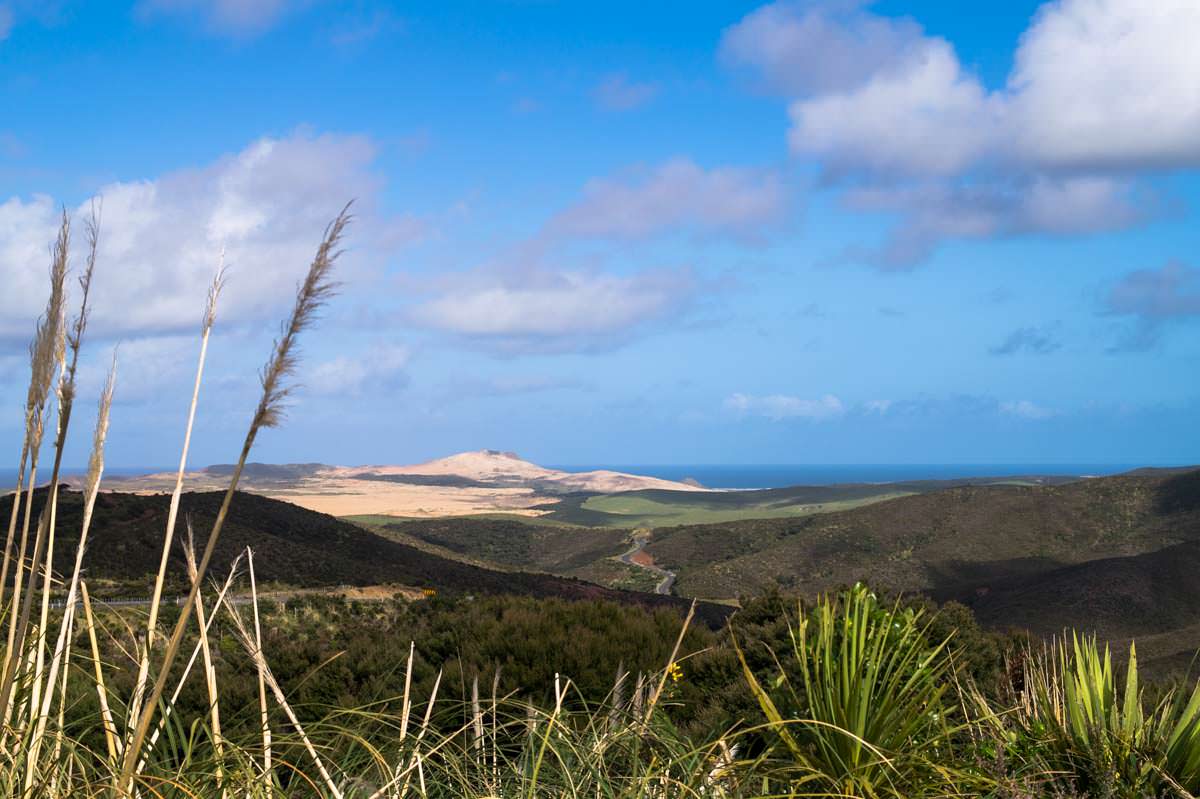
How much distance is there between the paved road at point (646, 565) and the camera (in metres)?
52.9

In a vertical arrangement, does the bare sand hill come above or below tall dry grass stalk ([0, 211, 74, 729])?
below

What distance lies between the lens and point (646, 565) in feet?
210

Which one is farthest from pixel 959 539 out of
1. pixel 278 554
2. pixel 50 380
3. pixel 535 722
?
pixel 50 380

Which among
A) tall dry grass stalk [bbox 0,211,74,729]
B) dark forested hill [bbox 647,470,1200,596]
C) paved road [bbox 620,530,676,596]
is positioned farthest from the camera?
paved road [bbox 620,530,676,596]

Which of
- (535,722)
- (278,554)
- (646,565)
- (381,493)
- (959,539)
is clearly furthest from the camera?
(381,493)

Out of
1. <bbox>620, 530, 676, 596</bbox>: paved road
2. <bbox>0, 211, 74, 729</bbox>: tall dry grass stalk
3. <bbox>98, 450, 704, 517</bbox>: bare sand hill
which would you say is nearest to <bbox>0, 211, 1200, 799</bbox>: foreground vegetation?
<bbox>0, 211, 74, 729</bbox>: tall dry grass stalk

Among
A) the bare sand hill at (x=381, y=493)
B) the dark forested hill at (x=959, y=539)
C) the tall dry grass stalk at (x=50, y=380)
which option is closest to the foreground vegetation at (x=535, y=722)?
the tall dry grass stalk at (x=50, y=380)

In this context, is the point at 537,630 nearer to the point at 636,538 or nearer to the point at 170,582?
the point at 170,582

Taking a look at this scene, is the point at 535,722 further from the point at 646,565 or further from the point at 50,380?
the point at 646,565

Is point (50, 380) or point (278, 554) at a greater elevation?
point (50, 380)

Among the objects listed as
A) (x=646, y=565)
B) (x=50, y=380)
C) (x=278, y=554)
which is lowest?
(x=646, y=565)

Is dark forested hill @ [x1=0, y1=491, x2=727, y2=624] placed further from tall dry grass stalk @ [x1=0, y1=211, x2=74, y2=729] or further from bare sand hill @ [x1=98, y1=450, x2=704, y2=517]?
bare sand hill @ [x1=98, y1=450, x2=704, y2=517]

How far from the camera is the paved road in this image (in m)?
52.9

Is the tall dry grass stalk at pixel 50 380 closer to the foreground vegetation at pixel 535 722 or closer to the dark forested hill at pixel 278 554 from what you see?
the foreground vegetation at pixel 535 722
